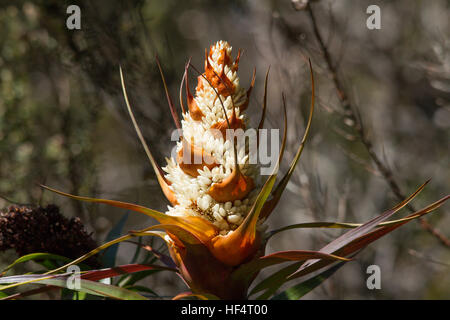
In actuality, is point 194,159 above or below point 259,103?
below

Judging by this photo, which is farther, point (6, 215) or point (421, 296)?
point (421, 296)

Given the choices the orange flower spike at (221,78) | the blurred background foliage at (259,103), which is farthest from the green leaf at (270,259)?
the blurred background foliage at (259,103)

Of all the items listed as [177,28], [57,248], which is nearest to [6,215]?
[57,248]

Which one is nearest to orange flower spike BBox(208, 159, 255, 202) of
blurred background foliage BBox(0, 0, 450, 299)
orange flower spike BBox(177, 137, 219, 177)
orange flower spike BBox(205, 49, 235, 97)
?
orange flower spike BBox(177, 137, 219, 177)

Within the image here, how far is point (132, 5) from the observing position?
243cm

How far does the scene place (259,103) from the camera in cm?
236

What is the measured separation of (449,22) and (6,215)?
3.18 metres

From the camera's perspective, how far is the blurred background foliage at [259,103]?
2.26 metres

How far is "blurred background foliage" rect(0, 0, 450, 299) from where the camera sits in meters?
2.26

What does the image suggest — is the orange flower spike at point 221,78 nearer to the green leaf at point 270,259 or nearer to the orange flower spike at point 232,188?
the orange flower spike at point 232,188

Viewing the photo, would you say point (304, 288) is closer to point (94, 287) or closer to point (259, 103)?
point (94, 287)

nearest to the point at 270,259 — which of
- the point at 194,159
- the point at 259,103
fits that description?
the point at 194,159
